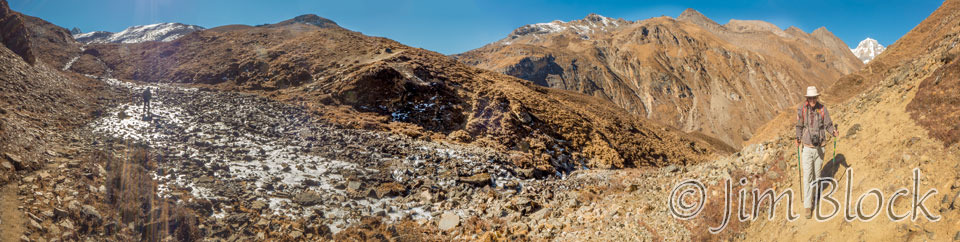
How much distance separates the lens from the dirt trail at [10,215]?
19.8 ft

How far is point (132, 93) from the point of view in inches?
790

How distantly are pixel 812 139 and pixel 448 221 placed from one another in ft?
24.9

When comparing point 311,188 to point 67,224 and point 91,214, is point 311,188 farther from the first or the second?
point 67,224

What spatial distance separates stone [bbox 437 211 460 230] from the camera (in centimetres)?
960

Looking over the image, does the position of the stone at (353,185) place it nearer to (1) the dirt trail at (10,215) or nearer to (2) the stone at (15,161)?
(1) the dirt trail at (10,215)

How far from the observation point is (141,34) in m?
89.6

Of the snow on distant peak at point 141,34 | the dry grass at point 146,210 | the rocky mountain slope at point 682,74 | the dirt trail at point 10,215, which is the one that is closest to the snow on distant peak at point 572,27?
the rocky mountain slope at point 682,74

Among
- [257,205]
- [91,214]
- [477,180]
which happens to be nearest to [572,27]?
[477,180]

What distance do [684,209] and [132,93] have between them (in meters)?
26.3

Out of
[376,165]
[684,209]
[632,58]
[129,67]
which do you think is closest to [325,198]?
[376,165]
